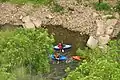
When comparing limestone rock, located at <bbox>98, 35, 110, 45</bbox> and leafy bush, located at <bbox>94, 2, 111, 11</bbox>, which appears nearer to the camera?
limestone rock, located at <bbox>98, 35, 110, 45</bbox>

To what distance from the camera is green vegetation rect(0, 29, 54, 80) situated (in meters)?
20.2

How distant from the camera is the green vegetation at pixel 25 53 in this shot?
20.2m

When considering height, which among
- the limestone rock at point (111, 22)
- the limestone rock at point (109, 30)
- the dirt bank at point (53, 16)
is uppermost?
the dirt bank at point (53, 16)

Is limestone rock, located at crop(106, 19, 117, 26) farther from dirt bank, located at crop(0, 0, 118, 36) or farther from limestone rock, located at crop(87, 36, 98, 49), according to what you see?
limestone rock, located at crop(87, 36, 98, 49)

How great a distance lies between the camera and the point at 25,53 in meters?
20.7

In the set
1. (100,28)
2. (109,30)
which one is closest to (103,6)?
(100,28)

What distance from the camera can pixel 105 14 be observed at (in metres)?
34.2

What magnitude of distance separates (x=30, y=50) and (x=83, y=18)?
13627 mm

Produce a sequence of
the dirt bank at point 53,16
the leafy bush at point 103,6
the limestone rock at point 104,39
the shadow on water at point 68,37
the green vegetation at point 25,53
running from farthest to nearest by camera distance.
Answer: the leafy bush at point 103,6
the dirt bank at point 53,16
the shadow on water at point 68,37
the limestone rock at point 104,39
the green vegetation at point 25,53

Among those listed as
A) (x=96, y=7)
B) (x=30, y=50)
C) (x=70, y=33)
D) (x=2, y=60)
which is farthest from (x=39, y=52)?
(x=96, y=7)

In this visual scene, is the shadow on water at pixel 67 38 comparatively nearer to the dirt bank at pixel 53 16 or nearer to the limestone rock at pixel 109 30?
the dirt bank at pixel 53 16

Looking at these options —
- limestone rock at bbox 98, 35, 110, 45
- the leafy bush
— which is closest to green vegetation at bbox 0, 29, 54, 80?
limestone rock at bbox 98, 35, 110, 45

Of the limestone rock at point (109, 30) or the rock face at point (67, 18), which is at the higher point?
the rock face at point (67, 18)

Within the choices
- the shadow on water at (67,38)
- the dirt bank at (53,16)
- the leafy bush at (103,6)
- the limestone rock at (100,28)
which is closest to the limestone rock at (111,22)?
the limestone rock at (100,28)
